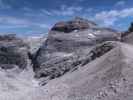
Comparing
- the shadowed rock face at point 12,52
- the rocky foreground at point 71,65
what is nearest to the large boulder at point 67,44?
the rocky foreground at point 71,65

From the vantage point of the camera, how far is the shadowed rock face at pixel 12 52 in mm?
46094

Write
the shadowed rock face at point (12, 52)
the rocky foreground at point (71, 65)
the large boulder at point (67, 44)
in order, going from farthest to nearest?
1. the shadowed rock face at point (12, 52)
2. the large boulder at point (67, 44)
3. the rocky foreground at point (71, 65)

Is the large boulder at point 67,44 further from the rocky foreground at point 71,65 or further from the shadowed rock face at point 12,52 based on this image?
the shadowed rock face at point 12,52

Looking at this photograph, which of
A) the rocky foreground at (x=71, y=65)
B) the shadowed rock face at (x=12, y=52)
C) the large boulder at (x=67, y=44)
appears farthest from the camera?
the shadowed rock face at (x=12, y=52)

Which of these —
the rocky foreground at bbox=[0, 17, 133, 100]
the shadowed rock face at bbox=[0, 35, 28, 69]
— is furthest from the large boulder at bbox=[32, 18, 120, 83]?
the shadowed rock face at bbox=[0, 35, 28, 69]

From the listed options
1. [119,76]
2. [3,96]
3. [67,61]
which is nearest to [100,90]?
[119,76]

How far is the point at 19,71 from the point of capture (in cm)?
4122

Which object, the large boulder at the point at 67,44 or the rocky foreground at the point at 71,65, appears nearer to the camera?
the rocky foreground at the point at 71,65

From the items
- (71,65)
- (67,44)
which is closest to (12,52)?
(67,44)

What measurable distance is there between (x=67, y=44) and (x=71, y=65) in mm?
10516

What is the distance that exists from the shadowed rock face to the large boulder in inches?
97.3

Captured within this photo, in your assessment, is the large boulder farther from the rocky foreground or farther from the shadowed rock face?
the shadowed rock face

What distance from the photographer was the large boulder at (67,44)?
37844 millimetres

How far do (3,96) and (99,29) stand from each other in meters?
30.3
